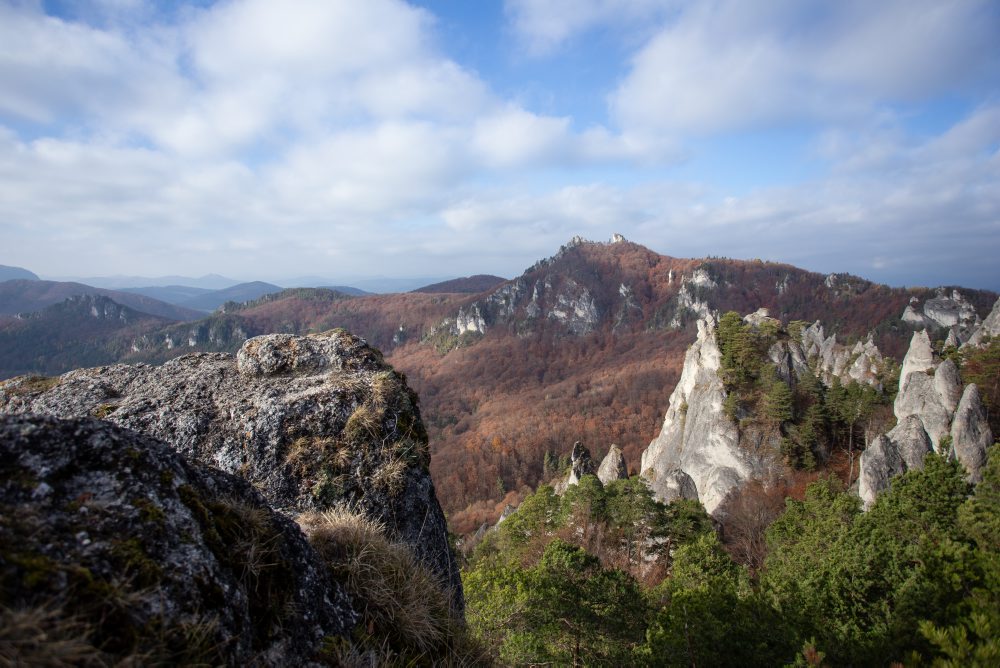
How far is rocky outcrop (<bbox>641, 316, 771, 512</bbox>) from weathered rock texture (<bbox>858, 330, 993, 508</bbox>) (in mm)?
8137

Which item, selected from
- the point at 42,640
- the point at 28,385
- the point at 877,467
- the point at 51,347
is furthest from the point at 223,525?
the point at 51,347

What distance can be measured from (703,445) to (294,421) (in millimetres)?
34576

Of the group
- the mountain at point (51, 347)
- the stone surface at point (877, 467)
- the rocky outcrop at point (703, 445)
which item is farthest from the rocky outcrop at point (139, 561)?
the mountain at point (51, 347)

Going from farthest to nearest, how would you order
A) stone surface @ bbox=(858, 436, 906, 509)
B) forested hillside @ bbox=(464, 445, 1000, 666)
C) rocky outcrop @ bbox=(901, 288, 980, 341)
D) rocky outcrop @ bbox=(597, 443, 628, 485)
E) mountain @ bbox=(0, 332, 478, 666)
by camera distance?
rocky outcrop @ bbox=(901, 288, 980, 341) → rocky outcrop @ bbox=(597, 443, 628, 485) → stone surface @ bbox=(858, 436, 906, 509) → forested hillside @ bbox=(464, 445, 1000, 666) → mountain @ bbox=(0, 332, 478, 666)

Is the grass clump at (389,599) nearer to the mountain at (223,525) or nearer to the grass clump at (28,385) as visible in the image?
the mountain at (223,525)

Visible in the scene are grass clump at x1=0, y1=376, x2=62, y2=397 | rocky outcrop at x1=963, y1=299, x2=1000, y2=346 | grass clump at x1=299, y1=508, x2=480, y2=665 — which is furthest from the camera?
rocky outcrop at x1=963, y1=299, x2=1000, y2=346

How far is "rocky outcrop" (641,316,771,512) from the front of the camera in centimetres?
3206

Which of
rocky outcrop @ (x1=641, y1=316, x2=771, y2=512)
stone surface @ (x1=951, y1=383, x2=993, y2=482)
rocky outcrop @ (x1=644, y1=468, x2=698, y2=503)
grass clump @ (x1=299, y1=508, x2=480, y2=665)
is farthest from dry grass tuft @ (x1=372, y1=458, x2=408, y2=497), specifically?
rocky outcrop @ (x1=644, y1=468, x2=698, y2=503)

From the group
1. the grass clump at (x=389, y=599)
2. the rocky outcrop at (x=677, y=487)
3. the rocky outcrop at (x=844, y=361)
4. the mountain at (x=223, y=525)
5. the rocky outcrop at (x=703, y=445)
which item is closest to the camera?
the mountain at (x=223, y=525)

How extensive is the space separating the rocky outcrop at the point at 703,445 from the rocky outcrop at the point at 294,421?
26.6m

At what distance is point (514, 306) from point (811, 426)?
548 feet

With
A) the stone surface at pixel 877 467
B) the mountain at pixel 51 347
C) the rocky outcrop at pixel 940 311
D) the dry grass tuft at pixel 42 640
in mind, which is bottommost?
the mountain at pixel 51 347

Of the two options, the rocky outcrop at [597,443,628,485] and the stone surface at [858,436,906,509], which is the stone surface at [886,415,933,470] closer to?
the stone surface at [858,436,906,509]

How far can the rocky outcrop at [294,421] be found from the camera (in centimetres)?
602
